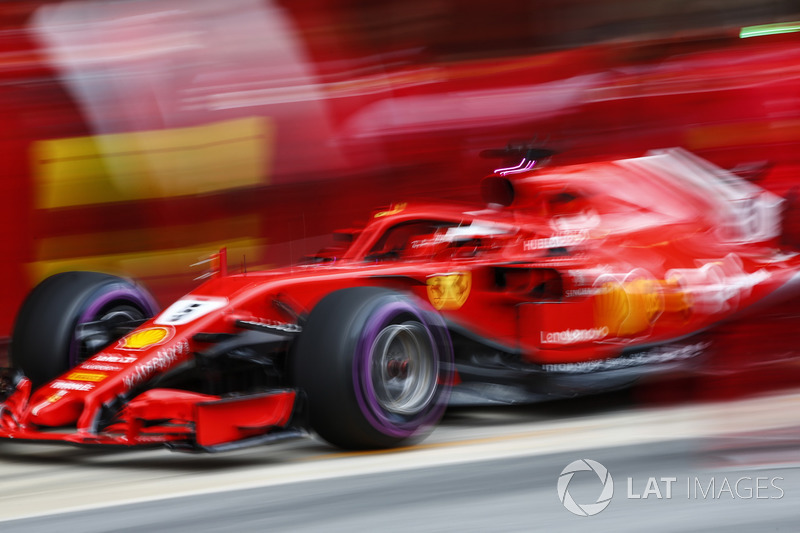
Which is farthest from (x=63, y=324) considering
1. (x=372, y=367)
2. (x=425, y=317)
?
(x=425, y=317)

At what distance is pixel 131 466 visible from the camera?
4242 millimetres

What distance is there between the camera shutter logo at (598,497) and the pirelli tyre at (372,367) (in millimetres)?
732

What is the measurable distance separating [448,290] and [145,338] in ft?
4.55

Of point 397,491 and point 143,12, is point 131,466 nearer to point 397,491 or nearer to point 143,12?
point 397,491

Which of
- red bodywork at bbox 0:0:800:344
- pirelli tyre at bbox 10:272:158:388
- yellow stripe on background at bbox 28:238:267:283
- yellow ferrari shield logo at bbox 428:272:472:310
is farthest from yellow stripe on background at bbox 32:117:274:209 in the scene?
yellow ferrari shield logo at bbox 428:272:472:310

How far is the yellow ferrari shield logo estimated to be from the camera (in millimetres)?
4867

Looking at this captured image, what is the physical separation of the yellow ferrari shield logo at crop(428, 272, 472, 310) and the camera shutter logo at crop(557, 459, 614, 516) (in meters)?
1.12

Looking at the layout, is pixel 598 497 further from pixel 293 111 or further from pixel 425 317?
pixel 293 111

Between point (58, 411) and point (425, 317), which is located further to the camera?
point (425, 317)

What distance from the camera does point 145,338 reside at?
4.34 metres

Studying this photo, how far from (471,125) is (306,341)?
185 inches
